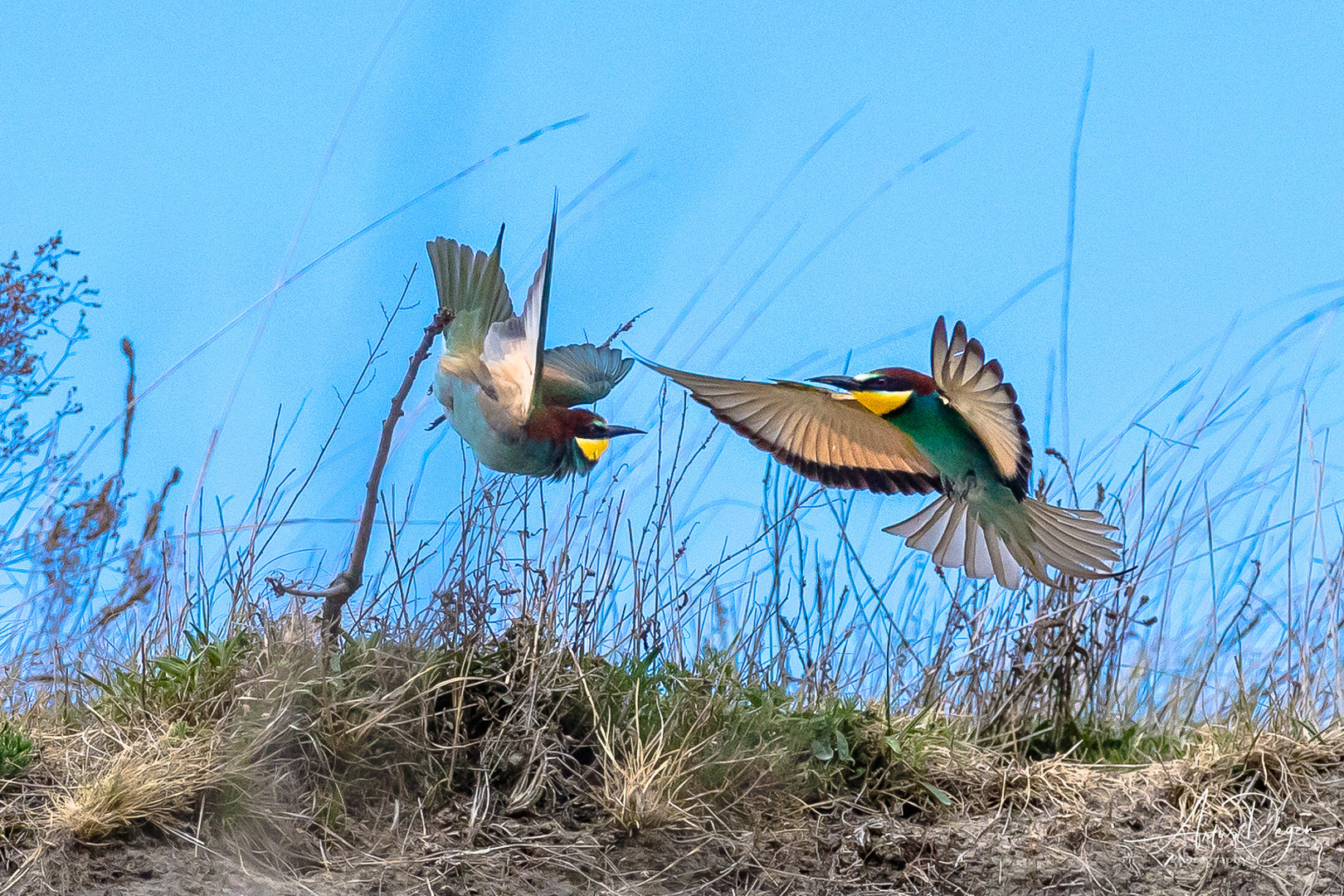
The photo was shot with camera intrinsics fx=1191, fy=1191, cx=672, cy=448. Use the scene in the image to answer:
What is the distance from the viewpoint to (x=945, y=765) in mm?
3197

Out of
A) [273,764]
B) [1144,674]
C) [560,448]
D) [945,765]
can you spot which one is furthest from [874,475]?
[1144,674]

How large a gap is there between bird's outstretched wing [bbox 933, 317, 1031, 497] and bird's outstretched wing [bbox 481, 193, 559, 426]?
2.74ft

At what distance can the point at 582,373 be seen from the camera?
2311 millimetres

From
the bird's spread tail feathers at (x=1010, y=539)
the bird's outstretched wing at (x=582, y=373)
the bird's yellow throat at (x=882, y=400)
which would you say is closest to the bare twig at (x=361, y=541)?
the bird's outstretched wing at (x=582, y=373)

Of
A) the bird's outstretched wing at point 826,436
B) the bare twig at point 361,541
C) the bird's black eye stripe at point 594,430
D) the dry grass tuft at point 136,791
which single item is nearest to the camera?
the bare twig at point 361,541

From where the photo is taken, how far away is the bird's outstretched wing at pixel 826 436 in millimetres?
2373

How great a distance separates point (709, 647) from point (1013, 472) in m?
1.09

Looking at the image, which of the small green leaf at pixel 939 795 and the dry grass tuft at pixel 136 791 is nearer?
the dry grass tuft at pixel 136 791

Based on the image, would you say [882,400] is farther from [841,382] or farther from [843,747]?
[843,747]

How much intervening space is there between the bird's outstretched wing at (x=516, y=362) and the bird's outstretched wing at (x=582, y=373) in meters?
0.26

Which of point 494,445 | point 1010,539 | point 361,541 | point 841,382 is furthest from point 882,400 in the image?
point 361,541

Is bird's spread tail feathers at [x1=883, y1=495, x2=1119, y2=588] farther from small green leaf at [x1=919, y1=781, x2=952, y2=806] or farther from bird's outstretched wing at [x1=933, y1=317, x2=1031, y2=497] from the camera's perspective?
small green leaf at [x1=919, y1=781, x2=952, y2=806]

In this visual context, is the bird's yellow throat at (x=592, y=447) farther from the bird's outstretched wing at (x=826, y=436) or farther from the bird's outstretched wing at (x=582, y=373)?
the bird's outstretched wing at (x=826, y=436)

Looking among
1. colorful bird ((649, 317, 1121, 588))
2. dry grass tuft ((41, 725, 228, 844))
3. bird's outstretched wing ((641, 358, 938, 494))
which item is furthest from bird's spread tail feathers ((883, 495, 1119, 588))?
dry grass tuft ((41, 725, 228, 844))
